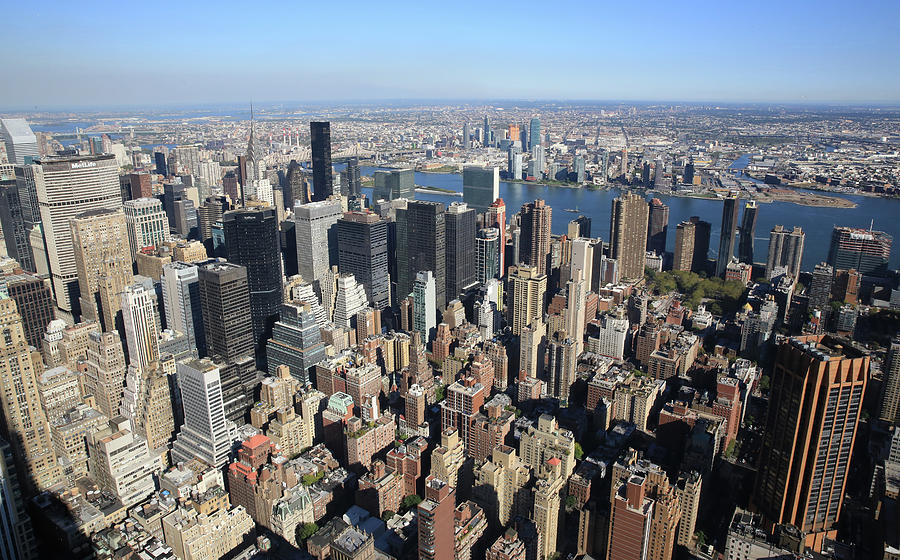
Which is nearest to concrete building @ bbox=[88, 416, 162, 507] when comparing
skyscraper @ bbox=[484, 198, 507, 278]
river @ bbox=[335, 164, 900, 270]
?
skyscraper @ bbox=[484, 198, 507, 278]

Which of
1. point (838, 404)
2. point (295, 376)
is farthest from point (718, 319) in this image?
point (295, 376)

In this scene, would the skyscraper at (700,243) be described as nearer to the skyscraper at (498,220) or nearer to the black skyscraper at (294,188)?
the skyscraper at (498,220)

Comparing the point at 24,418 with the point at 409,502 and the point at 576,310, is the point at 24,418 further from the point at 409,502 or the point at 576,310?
the point at 576,310

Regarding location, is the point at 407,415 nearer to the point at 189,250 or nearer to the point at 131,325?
the point at 131,325

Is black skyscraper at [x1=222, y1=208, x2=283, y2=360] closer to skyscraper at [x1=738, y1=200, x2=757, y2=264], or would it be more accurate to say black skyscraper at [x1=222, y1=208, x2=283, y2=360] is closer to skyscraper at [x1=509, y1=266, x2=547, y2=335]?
skyscraper at [x1=509, y1=266, x2=547, y2=335]

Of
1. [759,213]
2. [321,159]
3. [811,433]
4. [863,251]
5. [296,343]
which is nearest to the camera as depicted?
[811,433]

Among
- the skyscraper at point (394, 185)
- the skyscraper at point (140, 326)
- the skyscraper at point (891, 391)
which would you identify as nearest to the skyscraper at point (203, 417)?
the skyscraper at point (140, 326)

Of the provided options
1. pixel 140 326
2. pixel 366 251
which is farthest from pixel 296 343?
pixel 366 251
